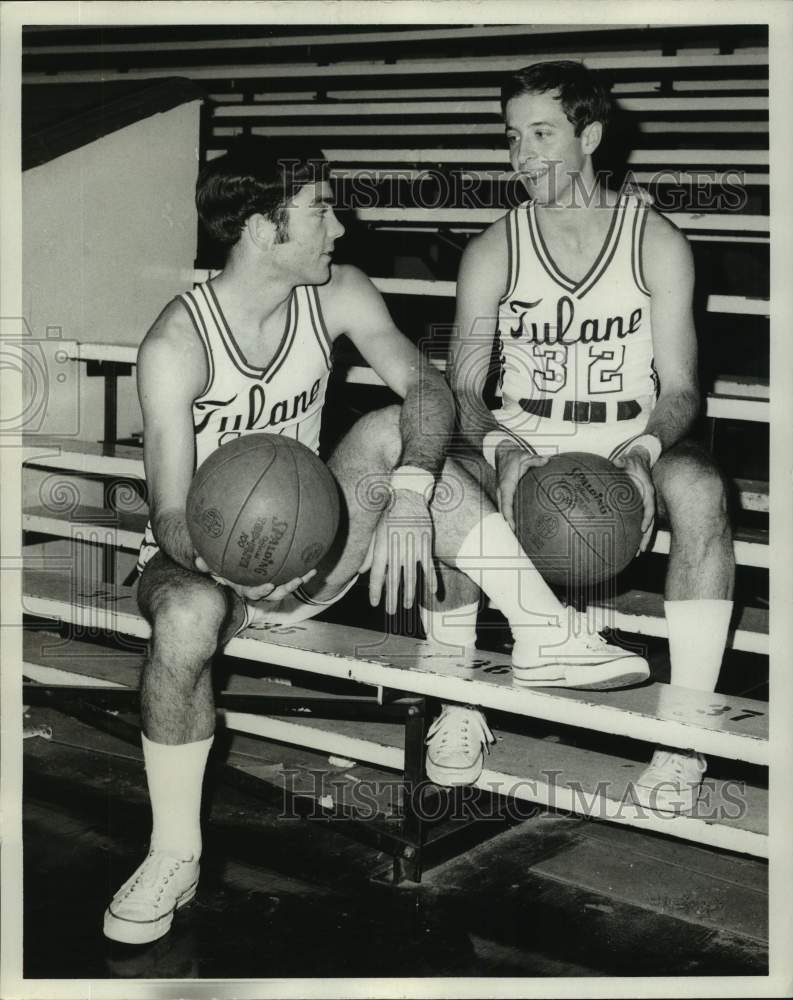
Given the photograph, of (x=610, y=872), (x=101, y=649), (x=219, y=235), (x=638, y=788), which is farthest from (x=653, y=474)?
(x=101, y=649)

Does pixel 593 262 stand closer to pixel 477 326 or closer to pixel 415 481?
pixel 477 326

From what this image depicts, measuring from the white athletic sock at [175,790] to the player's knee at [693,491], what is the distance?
47.0 inches

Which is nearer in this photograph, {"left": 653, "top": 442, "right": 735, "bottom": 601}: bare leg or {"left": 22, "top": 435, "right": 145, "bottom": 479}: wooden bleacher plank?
{"left": 653, "top": 442, "right": 735, "bottom": 601}: bare leg

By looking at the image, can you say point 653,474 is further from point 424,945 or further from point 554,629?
point 424,945

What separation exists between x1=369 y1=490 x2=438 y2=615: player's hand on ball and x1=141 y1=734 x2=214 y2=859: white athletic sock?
55cm

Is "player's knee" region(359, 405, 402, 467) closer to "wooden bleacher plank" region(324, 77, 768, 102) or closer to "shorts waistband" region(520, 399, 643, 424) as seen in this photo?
"shorts waistband" region(520, 399, 643, 424)

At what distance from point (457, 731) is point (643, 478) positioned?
0.81 meters

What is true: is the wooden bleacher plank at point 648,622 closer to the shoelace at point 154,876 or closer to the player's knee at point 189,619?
the player's knee at point 189,619

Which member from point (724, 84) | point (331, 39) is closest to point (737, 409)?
point (724, 84)

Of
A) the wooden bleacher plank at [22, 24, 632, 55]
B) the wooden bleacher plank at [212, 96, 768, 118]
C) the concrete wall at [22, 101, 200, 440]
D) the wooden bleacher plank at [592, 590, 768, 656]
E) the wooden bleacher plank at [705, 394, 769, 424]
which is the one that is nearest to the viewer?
the wooden bleacher plank at [592, 590, 768, 656]

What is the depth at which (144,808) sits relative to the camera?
10.6 feet

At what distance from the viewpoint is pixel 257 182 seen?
113 inches

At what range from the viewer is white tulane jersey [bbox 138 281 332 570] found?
2873 millimetres
